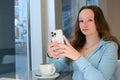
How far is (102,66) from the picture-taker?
1.10m

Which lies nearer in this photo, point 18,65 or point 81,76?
point 81,76

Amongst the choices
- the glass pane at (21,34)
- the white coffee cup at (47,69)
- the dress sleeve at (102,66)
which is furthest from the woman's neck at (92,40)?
the glass pane at (21,34)

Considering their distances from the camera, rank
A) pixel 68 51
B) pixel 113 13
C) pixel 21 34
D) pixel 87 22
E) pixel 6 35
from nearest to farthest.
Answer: pixel 68 51
pixel 87 22
pixel 6 35
pixel 21 34
pixel 113 13

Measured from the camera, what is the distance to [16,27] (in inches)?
62.3

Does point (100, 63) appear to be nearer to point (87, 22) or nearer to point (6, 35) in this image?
point (87, 22)

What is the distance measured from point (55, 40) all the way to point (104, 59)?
0.26 meters

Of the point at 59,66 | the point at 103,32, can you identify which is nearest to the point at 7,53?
the point at 59,66

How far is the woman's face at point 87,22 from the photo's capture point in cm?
123

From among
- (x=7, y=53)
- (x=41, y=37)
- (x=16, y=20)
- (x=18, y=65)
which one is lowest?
(x=18, y=65)

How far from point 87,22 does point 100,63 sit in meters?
0.24

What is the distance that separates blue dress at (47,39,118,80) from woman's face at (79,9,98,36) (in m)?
0.08

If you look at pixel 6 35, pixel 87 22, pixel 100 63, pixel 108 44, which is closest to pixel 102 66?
pixel 100 63

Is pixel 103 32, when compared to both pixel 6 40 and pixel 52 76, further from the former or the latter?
pixel 6 40

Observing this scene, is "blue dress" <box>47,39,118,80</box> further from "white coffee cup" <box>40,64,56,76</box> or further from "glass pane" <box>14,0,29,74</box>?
"glass pane" <box>14,0,29,74</box>
